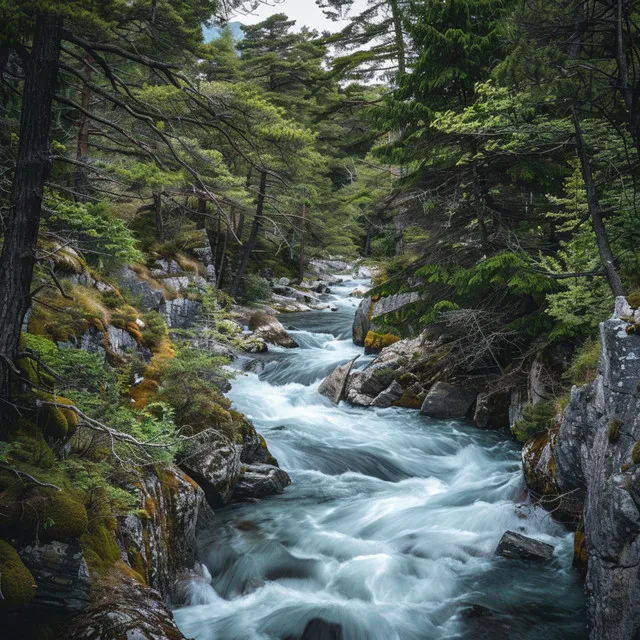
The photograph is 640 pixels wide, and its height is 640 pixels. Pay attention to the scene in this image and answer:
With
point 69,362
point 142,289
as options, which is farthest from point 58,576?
point 142,289

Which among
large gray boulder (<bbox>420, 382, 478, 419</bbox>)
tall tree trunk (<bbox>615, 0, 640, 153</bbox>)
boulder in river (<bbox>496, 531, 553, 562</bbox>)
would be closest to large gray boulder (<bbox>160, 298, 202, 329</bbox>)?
large gray boulder (<bbox>420, 382, 478, 419</bbox>)

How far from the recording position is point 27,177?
4219 millimetres

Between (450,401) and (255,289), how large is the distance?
1418cm

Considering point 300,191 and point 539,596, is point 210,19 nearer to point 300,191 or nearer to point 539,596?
point 539,596

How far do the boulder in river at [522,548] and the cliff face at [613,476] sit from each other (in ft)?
4.42

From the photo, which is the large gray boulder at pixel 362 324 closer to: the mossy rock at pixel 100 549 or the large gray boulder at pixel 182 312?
the large gray boulder at pixel 182 312

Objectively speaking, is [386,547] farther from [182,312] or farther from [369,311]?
[369,311]

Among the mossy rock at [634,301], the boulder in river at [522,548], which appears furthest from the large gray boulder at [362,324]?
the mossy rock at [634,301]

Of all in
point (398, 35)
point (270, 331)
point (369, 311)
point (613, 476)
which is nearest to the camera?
point (613, 476)

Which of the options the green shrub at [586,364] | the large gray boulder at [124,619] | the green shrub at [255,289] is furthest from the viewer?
the green shrub at [255,289]

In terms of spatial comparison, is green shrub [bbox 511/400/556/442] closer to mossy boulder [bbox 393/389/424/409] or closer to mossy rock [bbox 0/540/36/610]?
mossy boulder [bbox 393/389/424/409]

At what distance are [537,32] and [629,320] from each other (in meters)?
4.45

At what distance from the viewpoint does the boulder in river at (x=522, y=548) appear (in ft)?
23.5

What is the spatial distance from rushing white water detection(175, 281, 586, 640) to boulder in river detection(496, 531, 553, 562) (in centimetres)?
14
